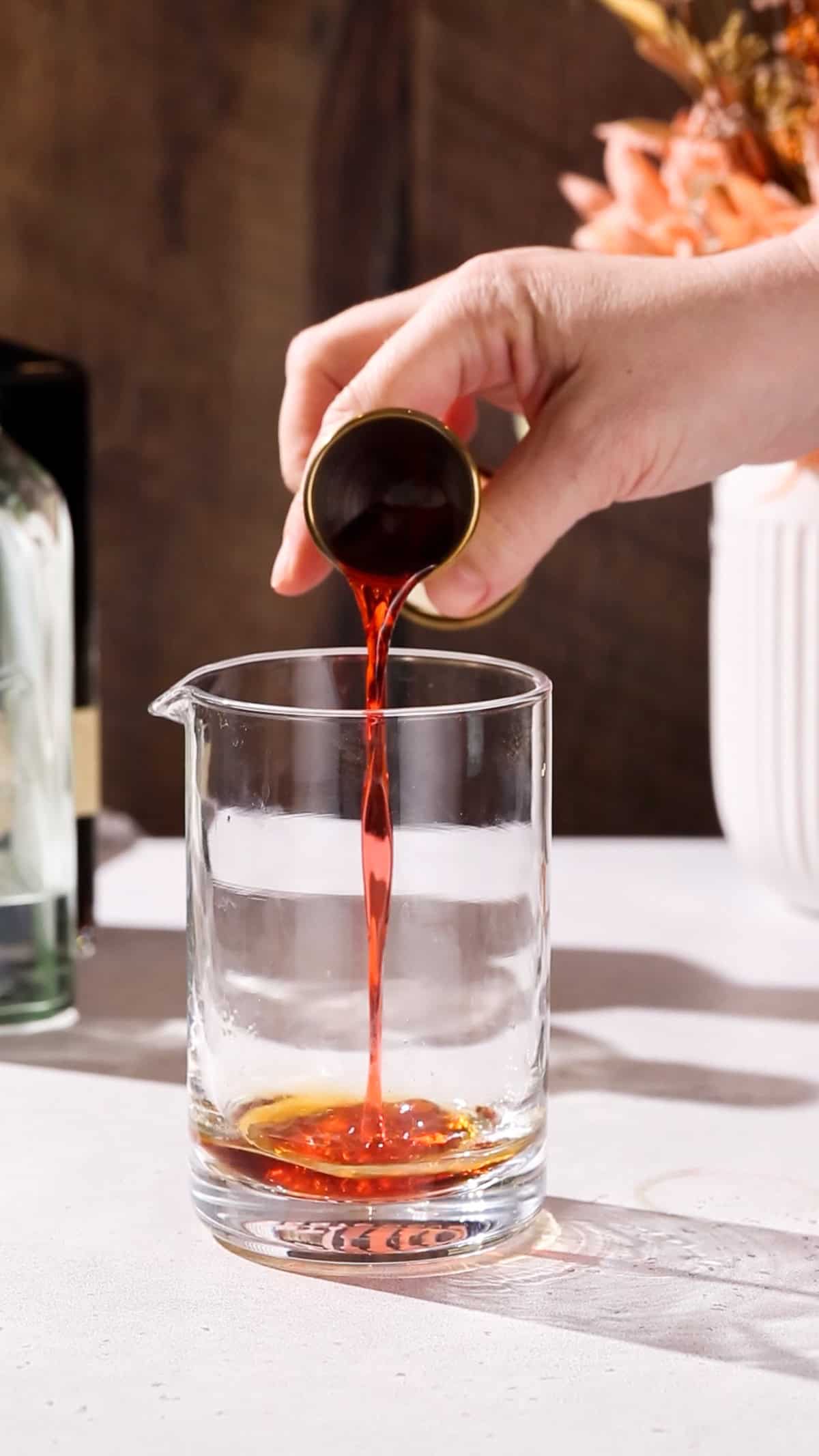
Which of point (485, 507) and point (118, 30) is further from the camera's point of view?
point (118, 30)

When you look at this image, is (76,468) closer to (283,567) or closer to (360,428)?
(283,567)

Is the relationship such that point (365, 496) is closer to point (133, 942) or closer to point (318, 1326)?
point (318, 1326)

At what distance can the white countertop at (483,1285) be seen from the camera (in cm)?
57

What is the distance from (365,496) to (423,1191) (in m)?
0.28

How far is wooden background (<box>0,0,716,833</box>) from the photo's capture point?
6.38ft

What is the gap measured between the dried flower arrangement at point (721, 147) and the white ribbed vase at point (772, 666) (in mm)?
151

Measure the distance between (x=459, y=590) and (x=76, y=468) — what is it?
1.29 feet

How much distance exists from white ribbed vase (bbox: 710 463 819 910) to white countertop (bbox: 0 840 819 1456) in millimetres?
140

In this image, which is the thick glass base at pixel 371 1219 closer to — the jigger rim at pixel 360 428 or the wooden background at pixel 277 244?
the jigger rim at pixel 360 428

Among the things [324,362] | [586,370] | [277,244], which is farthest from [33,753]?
[277,244]

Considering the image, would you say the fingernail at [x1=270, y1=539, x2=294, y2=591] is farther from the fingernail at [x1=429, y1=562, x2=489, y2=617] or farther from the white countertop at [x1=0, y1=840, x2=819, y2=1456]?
the white countertop at [x1=0, y1=840, x2=819, y2=1456]

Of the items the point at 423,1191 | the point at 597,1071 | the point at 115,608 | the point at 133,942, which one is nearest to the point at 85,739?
the point at 133,942

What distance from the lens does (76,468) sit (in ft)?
3.66

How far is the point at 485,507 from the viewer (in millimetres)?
810
